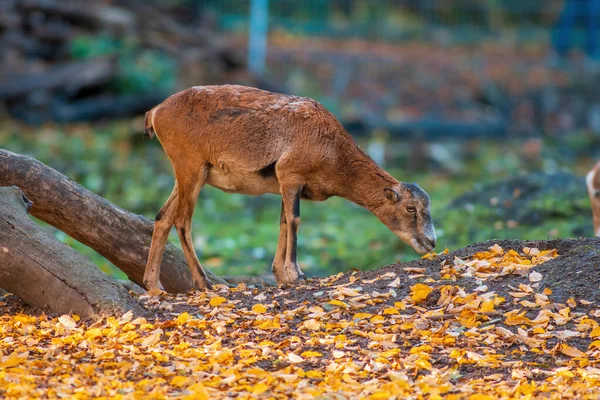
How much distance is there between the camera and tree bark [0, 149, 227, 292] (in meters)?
8.50

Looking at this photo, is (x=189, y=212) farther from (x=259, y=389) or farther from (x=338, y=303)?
(x=259, y=389)

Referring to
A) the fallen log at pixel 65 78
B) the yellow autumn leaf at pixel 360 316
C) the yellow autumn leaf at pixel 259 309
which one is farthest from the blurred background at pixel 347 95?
the yellow autumn leaf at pixel 360 316

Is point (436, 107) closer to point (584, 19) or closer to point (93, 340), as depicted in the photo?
point (584, 19)

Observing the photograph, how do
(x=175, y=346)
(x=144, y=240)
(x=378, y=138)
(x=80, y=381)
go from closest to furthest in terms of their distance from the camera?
(x=80, y=381) < (x=175, y=346) < (x=144, y=240) < (x=378, y=138)

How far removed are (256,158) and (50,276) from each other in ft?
7.61

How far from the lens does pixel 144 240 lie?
9.05 meters

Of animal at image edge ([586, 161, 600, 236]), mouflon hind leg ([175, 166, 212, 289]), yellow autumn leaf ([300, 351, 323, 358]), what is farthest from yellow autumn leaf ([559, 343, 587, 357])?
animal at image edge ([586, 161, 600, 236])

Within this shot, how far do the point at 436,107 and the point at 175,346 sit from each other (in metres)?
20.3

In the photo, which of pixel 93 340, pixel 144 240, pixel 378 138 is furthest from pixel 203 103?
pixel 378 138

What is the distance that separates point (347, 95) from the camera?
25766mm

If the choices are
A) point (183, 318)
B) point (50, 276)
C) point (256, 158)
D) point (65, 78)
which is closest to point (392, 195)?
point (256, 158)

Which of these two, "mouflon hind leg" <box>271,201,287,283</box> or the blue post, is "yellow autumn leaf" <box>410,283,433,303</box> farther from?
the blue post

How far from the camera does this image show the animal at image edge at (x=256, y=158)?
890 centimetres

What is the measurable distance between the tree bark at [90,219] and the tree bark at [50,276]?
0.69 meters
